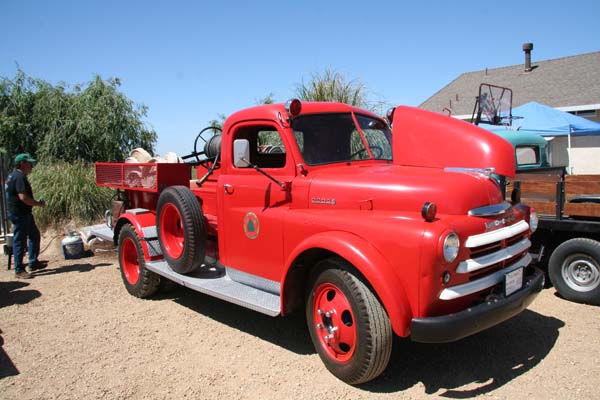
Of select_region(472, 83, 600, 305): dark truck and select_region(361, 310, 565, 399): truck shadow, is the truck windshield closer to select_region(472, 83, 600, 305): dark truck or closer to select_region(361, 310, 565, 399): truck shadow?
select_region(472, 83, 600, 305): dark truck

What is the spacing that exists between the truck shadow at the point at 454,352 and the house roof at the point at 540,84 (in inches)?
532

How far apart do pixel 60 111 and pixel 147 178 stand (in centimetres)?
791

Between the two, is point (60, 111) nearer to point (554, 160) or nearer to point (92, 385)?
point (92, 385)

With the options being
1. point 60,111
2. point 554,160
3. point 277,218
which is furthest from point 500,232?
point 554,160

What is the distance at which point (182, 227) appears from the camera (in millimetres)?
4719

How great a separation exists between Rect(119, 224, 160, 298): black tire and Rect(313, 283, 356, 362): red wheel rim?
2645 mm

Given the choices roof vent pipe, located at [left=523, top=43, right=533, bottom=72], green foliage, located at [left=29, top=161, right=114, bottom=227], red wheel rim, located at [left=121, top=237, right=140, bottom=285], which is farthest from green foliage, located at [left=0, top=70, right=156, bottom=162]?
roof vent pipe, located at [left=523, top=43, right=533, bottom=72]

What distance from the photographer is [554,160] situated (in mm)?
16062

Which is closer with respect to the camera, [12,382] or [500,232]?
[500,232]

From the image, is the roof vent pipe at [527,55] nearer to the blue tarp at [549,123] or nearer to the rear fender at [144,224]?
the blue tarp at [549,123]

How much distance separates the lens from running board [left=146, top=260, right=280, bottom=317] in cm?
373

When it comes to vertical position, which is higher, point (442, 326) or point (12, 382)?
point (442, 326)

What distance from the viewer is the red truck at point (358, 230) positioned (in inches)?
112

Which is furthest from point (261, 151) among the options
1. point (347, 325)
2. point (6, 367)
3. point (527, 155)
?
point (527, 155)
